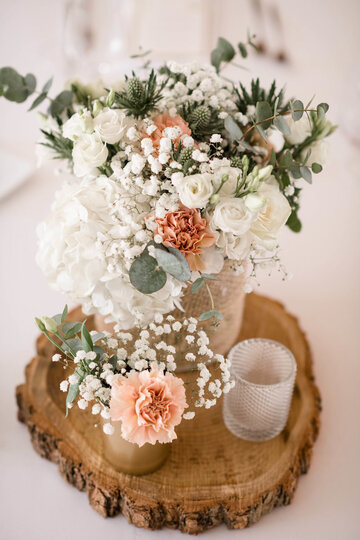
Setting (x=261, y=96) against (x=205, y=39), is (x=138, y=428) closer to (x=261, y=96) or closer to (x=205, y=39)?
(x=261, y=96)

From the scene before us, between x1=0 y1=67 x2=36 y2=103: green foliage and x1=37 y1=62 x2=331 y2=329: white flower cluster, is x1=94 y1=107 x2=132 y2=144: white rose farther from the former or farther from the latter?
x1=0 y1=67 x2=36 y2=103: green foliage

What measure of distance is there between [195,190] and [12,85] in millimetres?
462

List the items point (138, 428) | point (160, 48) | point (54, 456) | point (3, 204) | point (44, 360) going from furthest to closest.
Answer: point (160, 48) → point (3, 204) → point (44, 360) → point (54, 456) → point (138, 428)

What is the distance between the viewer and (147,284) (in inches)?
29.1

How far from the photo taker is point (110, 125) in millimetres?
755

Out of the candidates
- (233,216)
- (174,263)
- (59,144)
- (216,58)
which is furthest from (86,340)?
(216,58)

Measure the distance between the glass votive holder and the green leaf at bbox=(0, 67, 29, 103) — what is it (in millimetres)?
619

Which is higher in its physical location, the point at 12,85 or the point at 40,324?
the point at 12,85

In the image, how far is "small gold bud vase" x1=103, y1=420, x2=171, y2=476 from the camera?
0.82 meters

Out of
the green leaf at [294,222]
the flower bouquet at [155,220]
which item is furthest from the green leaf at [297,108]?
the green leaf at [294,222]

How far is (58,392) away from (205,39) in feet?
6.34

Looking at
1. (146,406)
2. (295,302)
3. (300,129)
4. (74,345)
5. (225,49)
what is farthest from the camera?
(295,302)

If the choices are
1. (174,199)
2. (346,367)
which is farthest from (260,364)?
(174,199)

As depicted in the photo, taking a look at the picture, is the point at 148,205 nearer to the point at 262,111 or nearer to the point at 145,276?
the point at 145,276
